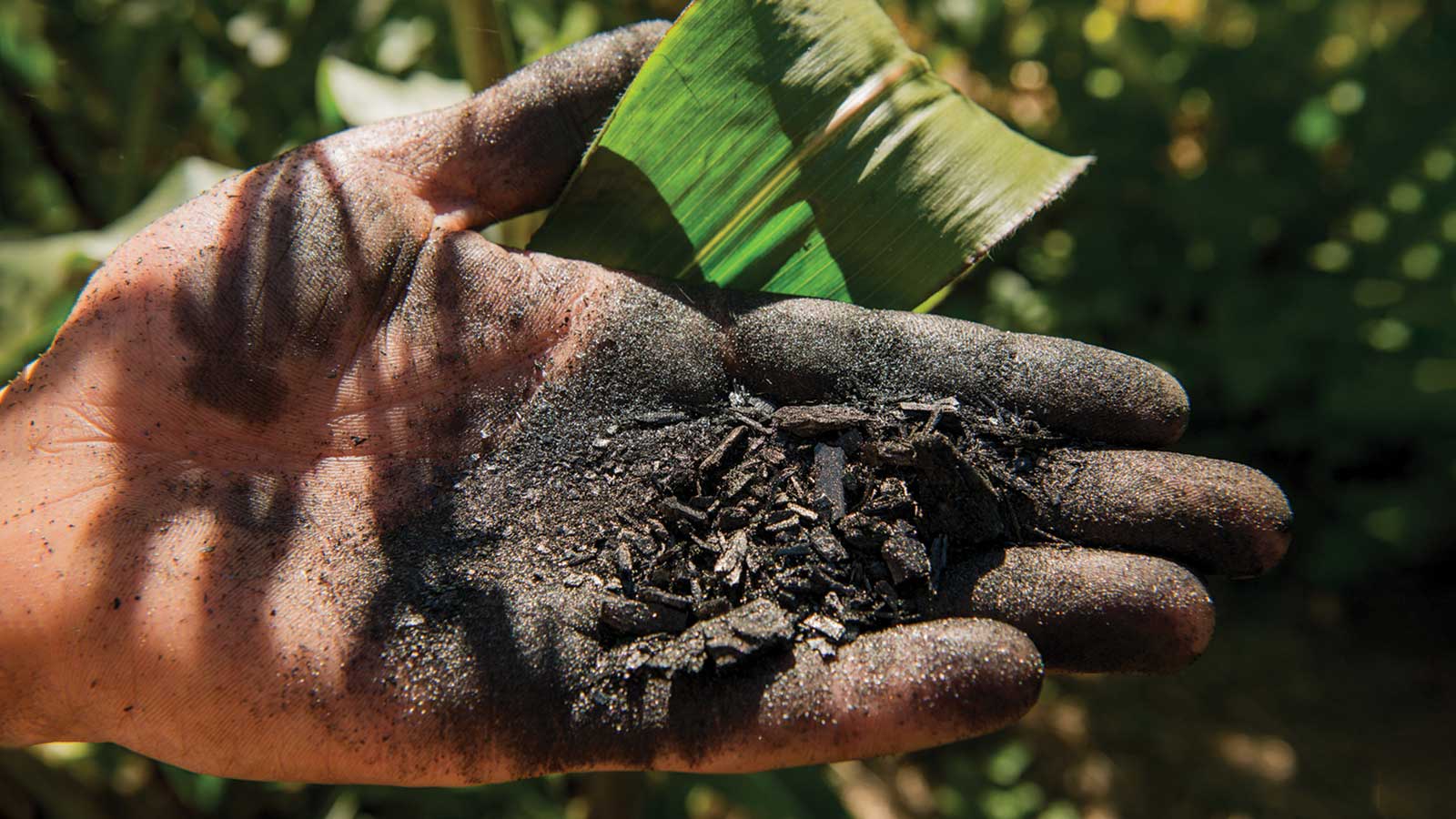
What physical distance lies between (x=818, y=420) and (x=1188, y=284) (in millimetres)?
2074

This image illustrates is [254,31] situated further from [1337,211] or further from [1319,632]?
[1319,632]

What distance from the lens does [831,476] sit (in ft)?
5.84

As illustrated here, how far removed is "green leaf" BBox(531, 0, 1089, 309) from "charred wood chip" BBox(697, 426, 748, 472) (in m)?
0.46

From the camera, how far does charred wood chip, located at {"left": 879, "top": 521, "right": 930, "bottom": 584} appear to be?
164 cm

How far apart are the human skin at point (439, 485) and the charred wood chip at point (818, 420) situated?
2.5 inches

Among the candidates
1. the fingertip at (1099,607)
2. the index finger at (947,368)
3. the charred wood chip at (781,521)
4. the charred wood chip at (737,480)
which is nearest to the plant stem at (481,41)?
the index finger at (947,368)

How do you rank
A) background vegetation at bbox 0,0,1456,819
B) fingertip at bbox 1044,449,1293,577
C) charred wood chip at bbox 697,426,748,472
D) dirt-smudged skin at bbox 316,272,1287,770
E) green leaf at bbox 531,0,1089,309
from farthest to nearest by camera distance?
background vegetation at bbox 0,0,1456,819 < green leaf at bbox 531,0,1089,309 < charred wood chip at bbox 697,426,748,472 < fingertip at bbox 1044,449,1293,577 < dirt-smudged skin at bbox 316,272,1287,770

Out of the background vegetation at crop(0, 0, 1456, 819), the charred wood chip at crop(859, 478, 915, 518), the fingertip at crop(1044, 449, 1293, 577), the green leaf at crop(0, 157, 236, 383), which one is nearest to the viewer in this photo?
the fingertip at crop(1044, 449, 1293, 577)

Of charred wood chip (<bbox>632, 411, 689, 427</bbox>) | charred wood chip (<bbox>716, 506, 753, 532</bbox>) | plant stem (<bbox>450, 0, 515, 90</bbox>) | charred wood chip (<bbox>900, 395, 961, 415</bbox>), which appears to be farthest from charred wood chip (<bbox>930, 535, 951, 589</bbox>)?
plant stem (<bbox>450, 0, 515, 90</bbox>)

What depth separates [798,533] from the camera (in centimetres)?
173

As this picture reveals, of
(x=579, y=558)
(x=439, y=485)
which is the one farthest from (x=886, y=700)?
(x=439, y=485)

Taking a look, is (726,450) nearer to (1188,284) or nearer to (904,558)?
(904,558)

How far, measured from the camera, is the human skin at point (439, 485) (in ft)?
4.91

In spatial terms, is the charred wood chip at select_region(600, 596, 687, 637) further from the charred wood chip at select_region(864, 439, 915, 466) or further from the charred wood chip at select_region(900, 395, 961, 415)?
the charred wood chip at select_region(900, 395, 961, 415)
